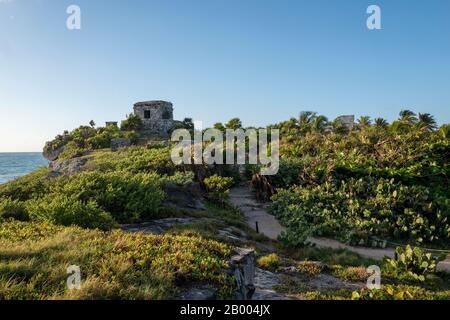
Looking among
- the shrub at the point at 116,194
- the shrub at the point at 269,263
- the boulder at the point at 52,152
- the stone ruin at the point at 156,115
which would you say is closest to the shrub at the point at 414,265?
the shrub at the point at 269,263

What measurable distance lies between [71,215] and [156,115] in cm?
5126

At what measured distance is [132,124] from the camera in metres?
58.5

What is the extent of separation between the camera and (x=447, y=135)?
110 ft

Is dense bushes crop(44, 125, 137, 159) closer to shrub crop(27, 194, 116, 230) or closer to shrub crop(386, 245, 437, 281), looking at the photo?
shrub crop(27, 194, 116, 230)

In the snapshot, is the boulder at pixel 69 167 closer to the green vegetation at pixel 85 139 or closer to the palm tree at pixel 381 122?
the green vegetation at pixel 85 139

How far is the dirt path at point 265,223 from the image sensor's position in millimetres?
15219

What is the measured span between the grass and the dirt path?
358 inches

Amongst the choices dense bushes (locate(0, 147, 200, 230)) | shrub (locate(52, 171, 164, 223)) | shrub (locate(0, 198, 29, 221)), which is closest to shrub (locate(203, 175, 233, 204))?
dense bushes (locate(0, 147, 200, 230))

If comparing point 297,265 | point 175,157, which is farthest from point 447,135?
point 297,265

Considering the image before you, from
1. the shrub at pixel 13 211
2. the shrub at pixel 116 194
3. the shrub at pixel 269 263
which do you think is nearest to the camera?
the shrub at pixel 269 263

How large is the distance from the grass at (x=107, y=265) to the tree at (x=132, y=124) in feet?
172

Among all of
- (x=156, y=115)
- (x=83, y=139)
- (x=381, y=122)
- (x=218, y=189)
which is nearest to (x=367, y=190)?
(x=218, y=189)

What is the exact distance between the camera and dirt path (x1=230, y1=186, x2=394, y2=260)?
599 inches
